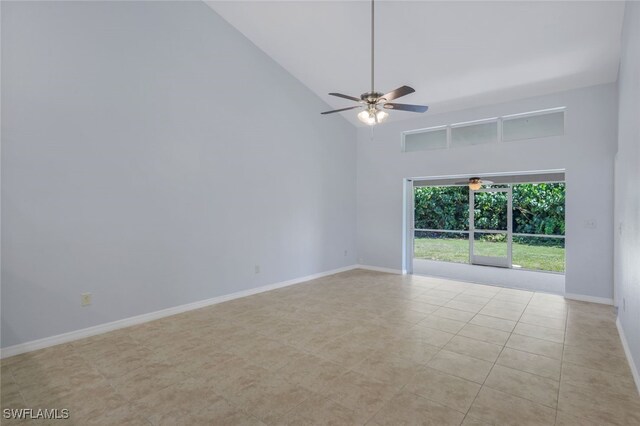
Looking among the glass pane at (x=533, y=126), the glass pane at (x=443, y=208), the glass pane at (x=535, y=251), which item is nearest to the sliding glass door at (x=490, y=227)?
the glass pane at (x=535, y=251)

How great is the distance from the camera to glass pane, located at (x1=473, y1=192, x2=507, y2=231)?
788 centimetres

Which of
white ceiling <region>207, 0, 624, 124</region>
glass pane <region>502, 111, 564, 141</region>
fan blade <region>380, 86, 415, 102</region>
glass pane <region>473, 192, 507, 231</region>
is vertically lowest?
glass pane <region>473, 192, 507, 231</region>

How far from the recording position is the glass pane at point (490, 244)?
25.6 feet

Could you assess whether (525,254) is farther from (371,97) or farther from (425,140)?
(371,97)

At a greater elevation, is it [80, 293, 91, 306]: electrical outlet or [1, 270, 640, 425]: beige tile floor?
[80, 293, 91, 306]: electrical outlet

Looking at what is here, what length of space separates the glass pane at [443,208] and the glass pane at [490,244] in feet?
3.71

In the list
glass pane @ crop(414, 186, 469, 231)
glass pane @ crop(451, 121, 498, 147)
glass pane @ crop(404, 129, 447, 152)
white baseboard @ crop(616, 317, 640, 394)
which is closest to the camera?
white baseboard @ crop(616, 317, 640, 394)

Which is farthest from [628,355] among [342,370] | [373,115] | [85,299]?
[85,299]

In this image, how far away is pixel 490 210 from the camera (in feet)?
26.6

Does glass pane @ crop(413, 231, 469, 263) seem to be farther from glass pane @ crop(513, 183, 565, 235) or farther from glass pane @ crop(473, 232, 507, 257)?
glass pane @ crop(513, 183, 565, 235)

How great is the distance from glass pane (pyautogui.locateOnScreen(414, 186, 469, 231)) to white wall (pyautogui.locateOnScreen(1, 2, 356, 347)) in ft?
19.0

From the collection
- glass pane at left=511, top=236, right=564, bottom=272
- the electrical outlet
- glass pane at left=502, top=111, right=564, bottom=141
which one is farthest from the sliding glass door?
the electrical outlet

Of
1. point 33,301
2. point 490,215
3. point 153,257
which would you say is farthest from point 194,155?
point 490,215

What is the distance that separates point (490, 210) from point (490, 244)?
89cm
